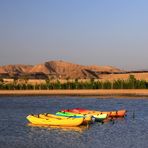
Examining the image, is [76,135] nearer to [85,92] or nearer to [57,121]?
[57,121]

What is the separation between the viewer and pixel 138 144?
31109 mm

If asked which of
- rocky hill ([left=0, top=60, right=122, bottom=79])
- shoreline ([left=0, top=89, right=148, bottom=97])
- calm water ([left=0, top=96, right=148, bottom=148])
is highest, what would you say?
rocky hill ([left=0, top=60, right=122, bottom=79])

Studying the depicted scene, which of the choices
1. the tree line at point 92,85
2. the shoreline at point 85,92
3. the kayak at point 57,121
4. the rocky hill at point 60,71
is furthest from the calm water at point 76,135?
the rocky hill at point 60,71

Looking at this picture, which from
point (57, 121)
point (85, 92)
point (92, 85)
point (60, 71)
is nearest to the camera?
point (57, 121)

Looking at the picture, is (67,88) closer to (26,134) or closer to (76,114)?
(76,114)

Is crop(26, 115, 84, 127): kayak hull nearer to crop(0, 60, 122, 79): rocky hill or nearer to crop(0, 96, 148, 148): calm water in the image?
crop(0, 96, 148, 148): calm water

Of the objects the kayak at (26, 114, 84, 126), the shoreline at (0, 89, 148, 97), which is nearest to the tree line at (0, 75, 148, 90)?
the shoreline at (0, 89, 148, 97)

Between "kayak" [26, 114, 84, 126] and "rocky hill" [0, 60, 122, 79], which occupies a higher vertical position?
"rocky hill" [0, 60, 122, 79]

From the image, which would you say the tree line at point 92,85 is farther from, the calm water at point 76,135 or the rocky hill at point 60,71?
the rocky hill at point 60,71

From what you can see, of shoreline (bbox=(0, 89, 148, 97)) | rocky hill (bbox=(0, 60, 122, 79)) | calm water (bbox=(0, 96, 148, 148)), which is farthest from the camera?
rocky hill (bbox=(0, 60, 122, 79))

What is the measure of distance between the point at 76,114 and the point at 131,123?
17.4 feet

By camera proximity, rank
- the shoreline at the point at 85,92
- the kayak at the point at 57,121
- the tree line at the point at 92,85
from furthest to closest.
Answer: the tree line at the point at 92,85 < the shoreline at the point at 85,92 < the kayak at the point at 57,121

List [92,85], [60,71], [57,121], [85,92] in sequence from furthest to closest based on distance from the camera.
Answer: [60,71] < [92,85] < [85,92] < [57,121]

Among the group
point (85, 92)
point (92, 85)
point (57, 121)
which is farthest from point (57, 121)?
point (92, 85)
